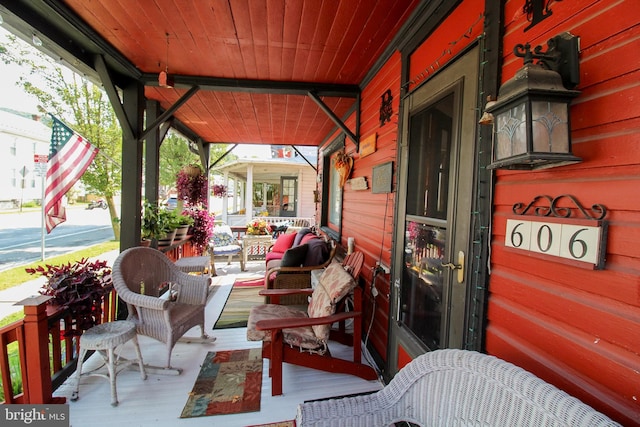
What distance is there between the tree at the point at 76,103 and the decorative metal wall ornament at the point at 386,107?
17.4 ft

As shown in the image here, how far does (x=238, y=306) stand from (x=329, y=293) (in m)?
1.97

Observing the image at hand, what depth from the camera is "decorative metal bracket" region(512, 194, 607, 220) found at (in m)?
0.83

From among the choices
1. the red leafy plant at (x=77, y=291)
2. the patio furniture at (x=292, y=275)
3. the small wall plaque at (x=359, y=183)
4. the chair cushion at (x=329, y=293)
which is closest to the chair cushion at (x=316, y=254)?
the patio furniture at (x=292, y=275)

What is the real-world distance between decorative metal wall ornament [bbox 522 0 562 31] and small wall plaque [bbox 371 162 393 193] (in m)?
1.32

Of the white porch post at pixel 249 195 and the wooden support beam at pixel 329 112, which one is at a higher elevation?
the wooden support beam at pixel 329 112

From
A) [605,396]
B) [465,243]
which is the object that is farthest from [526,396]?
[465,243]

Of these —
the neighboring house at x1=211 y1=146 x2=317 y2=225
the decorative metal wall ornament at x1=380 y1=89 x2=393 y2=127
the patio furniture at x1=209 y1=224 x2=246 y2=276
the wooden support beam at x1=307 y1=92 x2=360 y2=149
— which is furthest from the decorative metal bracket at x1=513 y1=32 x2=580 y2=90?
the neighboring house at x1=211 y1=146 x2=317 y2=225

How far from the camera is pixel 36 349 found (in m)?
1.76

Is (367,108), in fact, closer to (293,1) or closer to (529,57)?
(293,1)

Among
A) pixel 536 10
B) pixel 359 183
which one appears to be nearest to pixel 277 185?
pixel 359 183

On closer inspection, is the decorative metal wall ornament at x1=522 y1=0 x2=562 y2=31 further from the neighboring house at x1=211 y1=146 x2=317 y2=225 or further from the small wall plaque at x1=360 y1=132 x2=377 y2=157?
the neighboring house at x1=211 y1=146 x2=317 y2=225

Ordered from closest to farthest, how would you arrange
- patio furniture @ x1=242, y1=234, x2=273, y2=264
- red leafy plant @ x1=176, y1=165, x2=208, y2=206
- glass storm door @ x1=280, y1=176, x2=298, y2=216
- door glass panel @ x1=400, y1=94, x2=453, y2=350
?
door glass panel @ x1=400, y1=94, x2=453, y2=350 → red leafy plant @ x1=176, y1=165, x2=208, y2=206 → patio furniture @ x1=242, y1=234, x2=273, y2=264 → glass storm door @ x1=280, y1=176, x2=298, y2=216

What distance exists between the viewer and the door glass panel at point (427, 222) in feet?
5.32

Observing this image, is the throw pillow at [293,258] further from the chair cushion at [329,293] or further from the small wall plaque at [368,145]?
the small wall plaque at [368,145]
